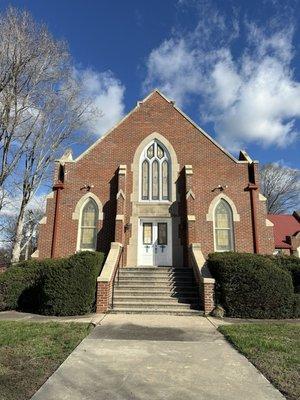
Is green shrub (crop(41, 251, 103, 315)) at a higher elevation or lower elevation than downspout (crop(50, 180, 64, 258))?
lower

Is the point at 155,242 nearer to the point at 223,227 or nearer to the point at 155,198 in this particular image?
the point at 155,198

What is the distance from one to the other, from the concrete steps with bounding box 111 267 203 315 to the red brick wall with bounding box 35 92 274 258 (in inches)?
101

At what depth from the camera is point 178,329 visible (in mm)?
8773

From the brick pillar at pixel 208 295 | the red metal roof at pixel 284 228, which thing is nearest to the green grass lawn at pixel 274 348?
the brick pillar at pixel 208 295

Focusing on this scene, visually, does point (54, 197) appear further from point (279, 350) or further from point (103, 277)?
point (279, 350)

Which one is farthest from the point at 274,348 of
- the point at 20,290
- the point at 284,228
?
the point at 284,228

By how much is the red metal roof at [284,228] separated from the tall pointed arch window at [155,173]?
16.6m

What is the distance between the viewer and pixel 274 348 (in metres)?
6.81

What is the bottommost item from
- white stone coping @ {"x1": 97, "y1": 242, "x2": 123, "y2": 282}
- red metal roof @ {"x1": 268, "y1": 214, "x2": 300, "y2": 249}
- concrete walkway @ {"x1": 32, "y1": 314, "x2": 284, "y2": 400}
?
concrete walkway @ {"x1": 32, "y1": 314, "x2": 284, "y2": 400}

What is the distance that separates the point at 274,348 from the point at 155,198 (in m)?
11.2

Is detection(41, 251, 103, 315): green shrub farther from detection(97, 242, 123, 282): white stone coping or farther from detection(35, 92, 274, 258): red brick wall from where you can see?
detection(35, 92, 274, 258): red brick wall

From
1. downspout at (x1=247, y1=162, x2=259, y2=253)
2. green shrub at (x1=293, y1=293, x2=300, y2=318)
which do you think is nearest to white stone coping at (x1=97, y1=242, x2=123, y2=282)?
green shrub at (x1=293, y1=293, x2=300, y2=318)

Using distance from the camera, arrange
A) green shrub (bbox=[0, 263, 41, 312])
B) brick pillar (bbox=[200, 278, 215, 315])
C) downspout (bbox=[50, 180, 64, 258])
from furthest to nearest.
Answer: downspout (bbox=[50, 180, 64, 258]) → green shrub (bbox=[0, 263, 41, 312]) → brick pillar (bbox=[200, 278, 215, 315])

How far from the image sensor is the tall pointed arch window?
1752 centimetres
